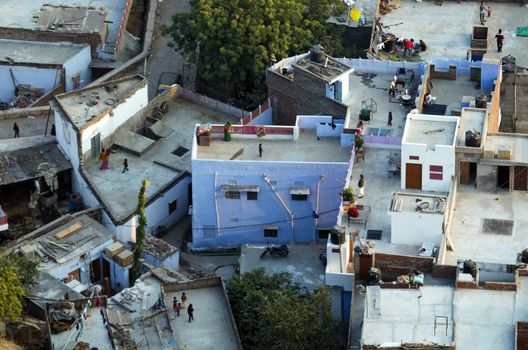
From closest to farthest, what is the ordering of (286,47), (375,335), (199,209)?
(375,335)
(199,209)
(286,47)

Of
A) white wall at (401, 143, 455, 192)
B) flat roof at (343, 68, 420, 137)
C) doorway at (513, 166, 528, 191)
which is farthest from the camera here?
flat roof at (343, 68, 420, 137)

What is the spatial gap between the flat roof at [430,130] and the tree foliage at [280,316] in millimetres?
12024

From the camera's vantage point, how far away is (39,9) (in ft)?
443

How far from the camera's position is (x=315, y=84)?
4402 inches

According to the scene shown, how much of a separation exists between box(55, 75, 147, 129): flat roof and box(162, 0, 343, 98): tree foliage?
6.85 metres

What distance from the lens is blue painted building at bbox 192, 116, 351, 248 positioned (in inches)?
4181

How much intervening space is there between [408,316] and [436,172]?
16.7m

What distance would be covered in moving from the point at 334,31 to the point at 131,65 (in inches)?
645

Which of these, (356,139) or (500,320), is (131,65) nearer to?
(356,139)

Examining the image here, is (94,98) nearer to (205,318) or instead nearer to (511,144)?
(205,318)

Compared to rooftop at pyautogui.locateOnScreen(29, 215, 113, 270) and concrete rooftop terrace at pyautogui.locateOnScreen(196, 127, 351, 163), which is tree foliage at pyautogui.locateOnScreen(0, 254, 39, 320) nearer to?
rooftop at pyautogui.locateOnScreen(29, 215, 113, 270)

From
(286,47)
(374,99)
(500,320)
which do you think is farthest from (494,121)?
(500,320)

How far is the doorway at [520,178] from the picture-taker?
10181cm

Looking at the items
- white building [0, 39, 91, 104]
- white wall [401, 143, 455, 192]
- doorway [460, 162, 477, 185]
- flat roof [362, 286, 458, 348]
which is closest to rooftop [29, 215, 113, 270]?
white wall [401, 143, 455, 192]
